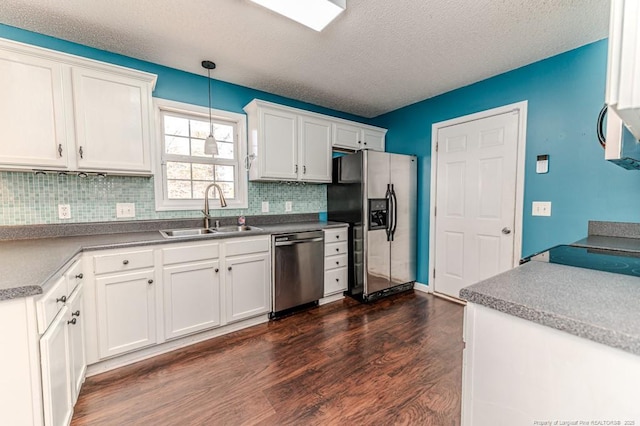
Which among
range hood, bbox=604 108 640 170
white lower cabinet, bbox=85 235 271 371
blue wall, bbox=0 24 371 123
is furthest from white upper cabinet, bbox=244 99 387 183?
range hood, bbox=604 108 640 170

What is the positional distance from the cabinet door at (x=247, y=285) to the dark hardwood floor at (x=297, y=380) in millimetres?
187

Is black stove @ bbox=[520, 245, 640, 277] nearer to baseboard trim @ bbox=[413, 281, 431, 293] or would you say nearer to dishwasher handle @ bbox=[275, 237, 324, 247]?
dishwasher handle @ bbox=[275, 237, 324, 247]

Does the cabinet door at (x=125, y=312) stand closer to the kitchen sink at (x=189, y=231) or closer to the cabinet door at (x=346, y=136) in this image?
the kitchen sink at (x=189, y=231)

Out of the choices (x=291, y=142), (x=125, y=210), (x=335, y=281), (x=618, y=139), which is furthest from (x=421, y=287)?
(x=125, y=210)

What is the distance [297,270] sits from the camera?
9.18ft

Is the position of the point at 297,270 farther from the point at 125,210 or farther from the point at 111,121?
the point at 111,121

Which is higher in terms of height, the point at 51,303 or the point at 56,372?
the point at 51,303

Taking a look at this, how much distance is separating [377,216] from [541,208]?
154 cm

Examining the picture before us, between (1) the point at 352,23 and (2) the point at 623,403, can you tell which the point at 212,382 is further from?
(1) the point at 352,23

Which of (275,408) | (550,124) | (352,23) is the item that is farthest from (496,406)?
(550,124)

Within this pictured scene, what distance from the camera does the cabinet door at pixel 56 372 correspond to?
3.71 ft

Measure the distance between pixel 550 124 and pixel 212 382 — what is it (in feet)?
11.3

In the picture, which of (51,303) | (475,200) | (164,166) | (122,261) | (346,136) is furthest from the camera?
(346,136)

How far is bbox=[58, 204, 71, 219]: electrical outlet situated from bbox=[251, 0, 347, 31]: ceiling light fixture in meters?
2.10
